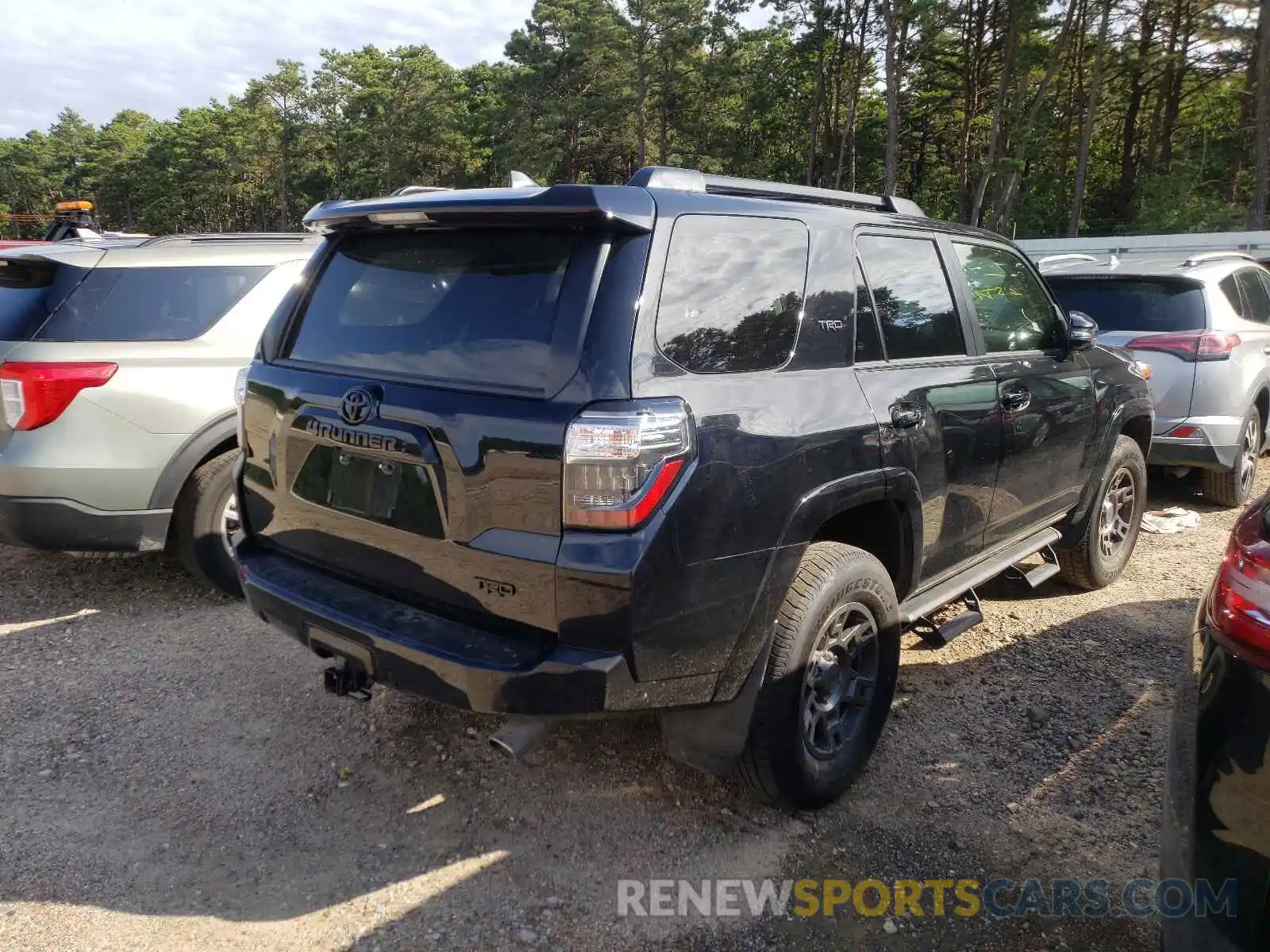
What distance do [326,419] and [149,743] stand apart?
1.61 metres

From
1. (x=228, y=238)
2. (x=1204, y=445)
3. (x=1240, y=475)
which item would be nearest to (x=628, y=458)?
(x=228, y=238)

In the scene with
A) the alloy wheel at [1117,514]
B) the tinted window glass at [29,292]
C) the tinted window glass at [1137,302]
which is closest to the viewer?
the tinted window glass at [29,292]

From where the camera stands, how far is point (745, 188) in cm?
280

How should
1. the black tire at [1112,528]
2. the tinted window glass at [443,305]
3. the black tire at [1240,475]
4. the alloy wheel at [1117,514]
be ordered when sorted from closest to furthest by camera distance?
the tinted window glass at [443,305] → the black tire at [1112,528] → the alloy wheel at [1117,514] → the black tire at [1240,475]

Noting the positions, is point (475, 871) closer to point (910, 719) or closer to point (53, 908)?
point (53, 908)

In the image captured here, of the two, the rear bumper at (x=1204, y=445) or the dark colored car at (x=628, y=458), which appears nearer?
the dark colored car at (x=628, y=458)

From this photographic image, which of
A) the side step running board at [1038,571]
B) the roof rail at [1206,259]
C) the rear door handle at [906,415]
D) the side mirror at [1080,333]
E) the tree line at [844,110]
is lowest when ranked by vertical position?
the side step running board at [1038,571]

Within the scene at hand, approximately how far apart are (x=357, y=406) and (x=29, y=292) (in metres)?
2.74

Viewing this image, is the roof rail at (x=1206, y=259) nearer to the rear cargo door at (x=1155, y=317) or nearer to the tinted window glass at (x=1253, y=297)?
the tinted window glass at (x=1253, y=297)

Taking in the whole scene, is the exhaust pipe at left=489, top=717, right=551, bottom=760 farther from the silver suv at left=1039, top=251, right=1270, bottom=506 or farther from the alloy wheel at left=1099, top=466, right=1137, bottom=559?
the silver suv at left=1039, top=251, right=1270, bottom=506

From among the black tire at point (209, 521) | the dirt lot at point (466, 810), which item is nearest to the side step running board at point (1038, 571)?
the dirt lot at point (466, 810)

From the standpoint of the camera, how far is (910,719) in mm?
3535

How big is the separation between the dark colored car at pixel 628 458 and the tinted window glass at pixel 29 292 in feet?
5.65

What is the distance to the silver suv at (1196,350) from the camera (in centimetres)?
600
